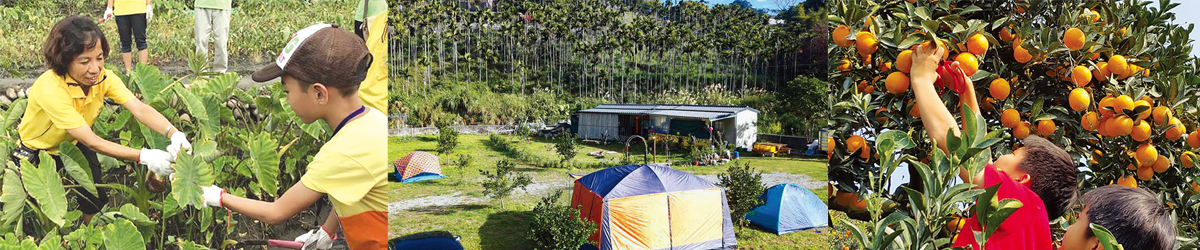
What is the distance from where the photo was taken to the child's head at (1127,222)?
1647mm

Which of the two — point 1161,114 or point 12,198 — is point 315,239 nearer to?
point 12,198

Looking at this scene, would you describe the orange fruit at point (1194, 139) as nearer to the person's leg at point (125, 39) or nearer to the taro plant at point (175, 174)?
the taro plant at point (175, 174)

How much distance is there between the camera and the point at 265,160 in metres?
2.16

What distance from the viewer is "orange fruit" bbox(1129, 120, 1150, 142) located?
196cm

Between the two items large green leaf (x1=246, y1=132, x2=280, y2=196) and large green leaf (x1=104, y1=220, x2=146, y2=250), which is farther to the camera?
large green leaf (x1=246, y1=132, x2=280, y2=196)

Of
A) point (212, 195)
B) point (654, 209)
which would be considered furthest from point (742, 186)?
point (212, 195)

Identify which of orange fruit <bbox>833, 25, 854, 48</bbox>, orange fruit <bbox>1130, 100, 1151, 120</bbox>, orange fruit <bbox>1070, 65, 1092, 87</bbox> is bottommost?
orange fruit <bbox>1130, 100, 1151, 120</bbox>

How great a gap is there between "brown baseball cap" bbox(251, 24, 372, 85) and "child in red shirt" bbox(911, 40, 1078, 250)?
178cm

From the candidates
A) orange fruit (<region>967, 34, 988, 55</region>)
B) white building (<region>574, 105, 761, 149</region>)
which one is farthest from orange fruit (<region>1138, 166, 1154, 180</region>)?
white building (<region>574, 105, 761, 149</region>)

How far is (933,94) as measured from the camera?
5.28 feet

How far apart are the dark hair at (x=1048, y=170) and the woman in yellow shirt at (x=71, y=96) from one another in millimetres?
2544

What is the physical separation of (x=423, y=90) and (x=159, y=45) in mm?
1212

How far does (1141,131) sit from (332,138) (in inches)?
104

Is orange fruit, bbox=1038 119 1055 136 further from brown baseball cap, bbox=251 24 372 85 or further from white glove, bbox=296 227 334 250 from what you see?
white glove, bbox=296 227 334 250
